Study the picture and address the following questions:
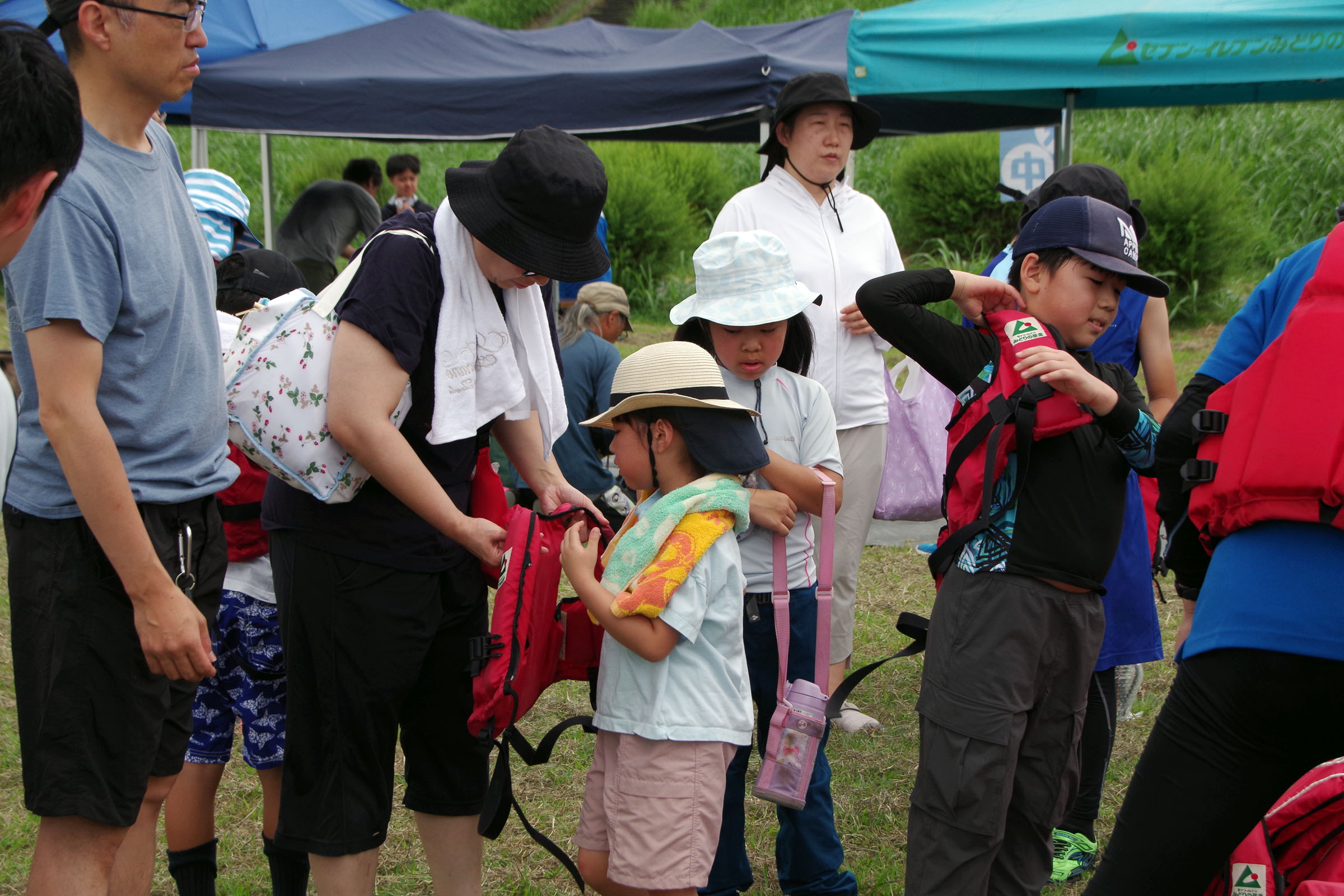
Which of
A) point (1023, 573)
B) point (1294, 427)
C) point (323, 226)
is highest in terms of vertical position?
point (1294, 427)

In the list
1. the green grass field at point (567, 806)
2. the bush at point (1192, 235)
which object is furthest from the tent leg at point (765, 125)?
the bush at point (1192, 235)

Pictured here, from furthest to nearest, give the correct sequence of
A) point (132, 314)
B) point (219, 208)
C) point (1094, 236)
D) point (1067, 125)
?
point (1067, 125), point (219, 208), point (1094, 236), point (132, 314)

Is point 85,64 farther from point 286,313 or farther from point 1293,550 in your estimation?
point 1293,550

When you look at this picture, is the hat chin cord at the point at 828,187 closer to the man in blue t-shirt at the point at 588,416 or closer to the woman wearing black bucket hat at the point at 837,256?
the woman wearing black bucket hat at the point at 837,256

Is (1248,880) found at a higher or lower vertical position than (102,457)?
lower

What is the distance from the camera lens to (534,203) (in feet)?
6.75

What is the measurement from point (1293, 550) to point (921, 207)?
1420 cm

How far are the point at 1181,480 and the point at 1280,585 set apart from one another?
0.41 m

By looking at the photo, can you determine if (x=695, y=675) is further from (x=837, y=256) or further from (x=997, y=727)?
(x=837, y=256)

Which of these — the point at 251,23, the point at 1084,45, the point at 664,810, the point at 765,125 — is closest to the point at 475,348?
the point at 664,810

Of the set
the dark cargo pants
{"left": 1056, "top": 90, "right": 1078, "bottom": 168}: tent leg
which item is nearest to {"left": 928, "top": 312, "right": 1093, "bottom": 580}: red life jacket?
the dark cargo pants

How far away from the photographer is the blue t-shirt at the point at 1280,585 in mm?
1609

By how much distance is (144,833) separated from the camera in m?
2.12

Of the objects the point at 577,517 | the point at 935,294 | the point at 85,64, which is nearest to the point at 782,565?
the point at 577,517
